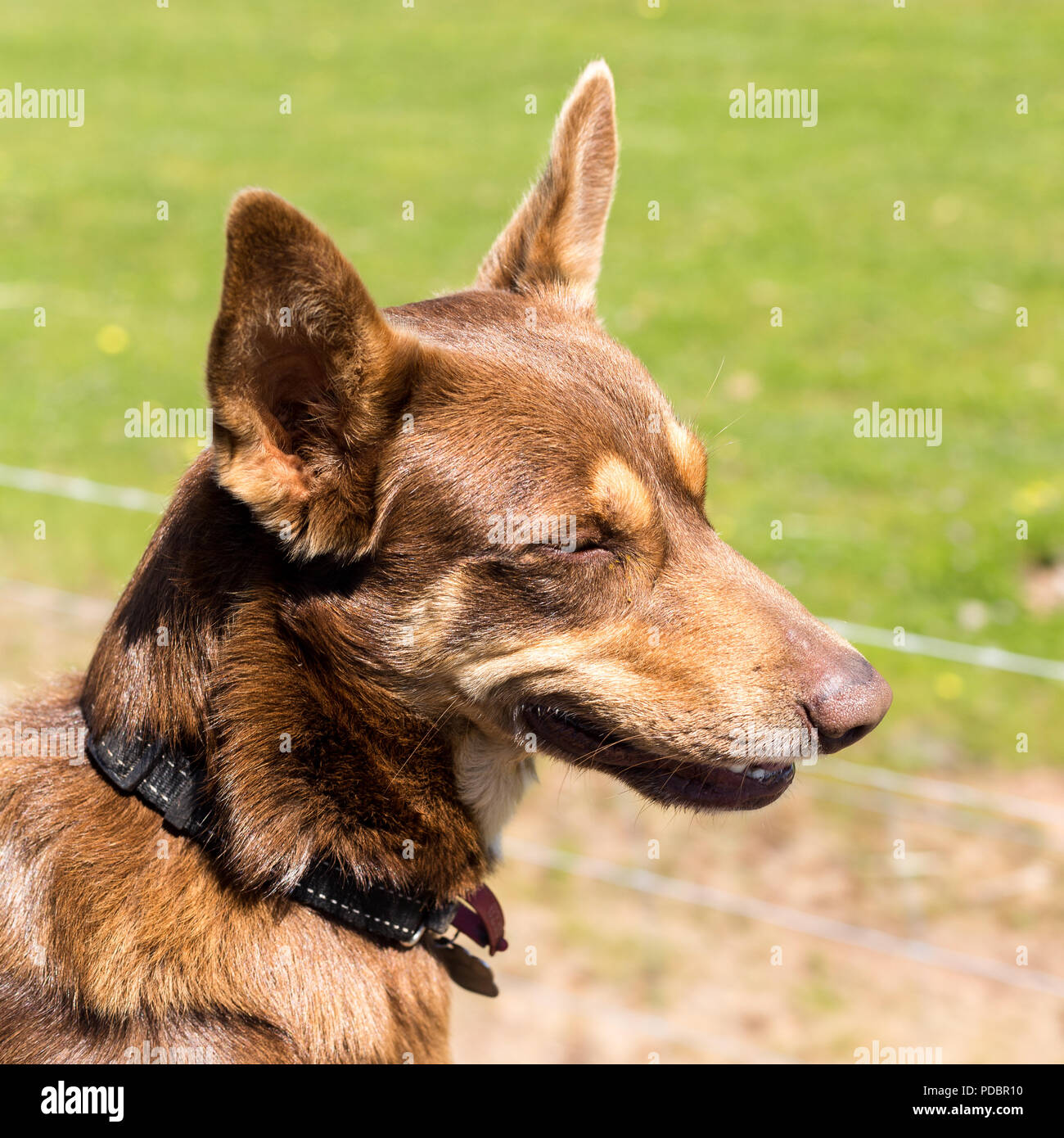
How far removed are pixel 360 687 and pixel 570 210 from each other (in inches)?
62.5

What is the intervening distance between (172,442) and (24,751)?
7.40 metres

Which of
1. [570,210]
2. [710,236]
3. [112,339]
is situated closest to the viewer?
[570,210]

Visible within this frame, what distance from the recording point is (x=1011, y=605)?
24.3ft

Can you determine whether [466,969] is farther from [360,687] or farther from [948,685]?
[948,685]

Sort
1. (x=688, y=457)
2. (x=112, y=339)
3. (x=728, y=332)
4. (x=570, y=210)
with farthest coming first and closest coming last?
1. (x=112, y=339)
2. (x=728, y=332)
3. (x=570, y=210)
4. (x=688, y=457)

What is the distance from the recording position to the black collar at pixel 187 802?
8.80 ft

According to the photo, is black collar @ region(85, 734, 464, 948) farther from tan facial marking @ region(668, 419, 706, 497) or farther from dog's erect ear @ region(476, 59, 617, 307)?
dog's erect ear @ region(476, 59, 617, 307)

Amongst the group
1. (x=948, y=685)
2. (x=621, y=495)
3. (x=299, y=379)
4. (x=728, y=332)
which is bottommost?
(x=948, y=685)

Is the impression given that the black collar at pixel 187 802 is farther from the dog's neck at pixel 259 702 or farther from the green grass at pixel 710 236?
the green grass at pixel 710 236

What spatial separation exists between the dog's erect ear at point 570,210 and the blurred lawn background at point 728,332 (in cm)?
132

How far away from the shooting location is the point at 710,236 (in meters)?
13.4

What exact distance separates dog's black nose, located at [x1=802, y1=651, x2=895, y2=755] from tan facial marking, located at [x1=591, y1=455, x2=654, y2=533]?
1.80 ft

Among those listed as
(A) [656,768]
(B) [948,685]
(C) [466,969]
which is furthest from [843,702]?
(B) [948,685]

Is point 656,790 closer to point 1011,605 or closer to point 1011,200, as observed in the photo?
point 1011,605
